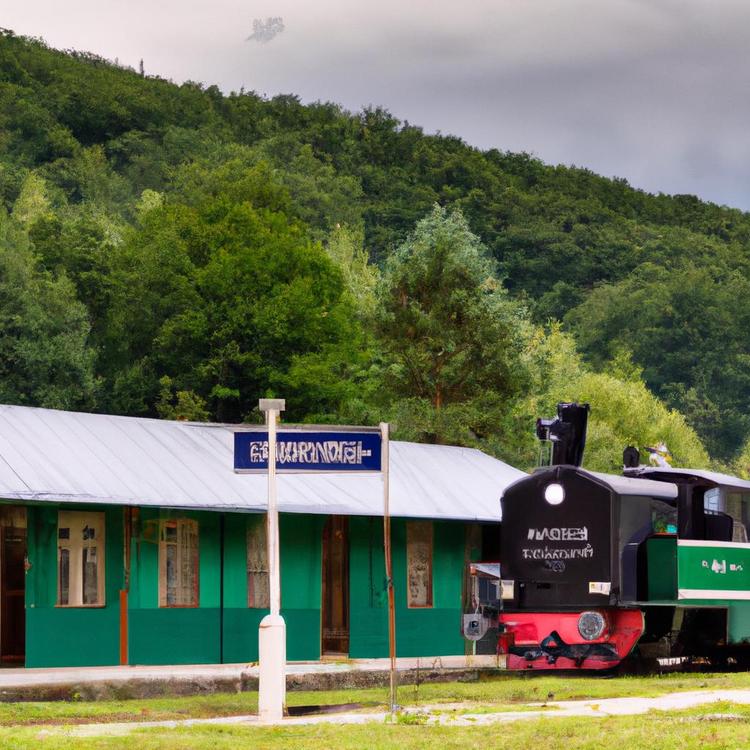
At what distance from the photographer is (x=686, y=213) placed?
131m

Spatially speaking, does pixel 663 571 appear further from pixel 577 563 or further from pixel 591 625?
pixel 591 625

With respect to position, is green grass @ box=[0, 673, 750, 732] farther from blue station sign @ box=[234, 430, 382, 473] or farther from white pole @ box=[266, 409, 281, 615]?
blue station sign @ box=[234, 430, 382, 473]

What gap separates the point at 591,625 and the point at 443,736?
944 centimetres

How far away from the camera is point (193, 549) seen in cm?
2330

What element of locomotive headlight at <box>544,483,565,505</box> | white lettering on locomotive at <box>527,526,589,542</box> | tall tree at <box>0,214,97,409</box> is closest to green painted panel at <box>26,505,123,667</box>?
white lettering on locomotive at <box>527,526,589,542</box>

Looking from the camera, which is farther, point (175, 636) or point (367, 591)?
point (367, 591)

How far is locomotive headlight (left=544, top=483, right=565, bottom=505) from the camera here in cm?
2295

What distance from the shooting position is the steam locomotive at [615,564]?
2212 centimetres

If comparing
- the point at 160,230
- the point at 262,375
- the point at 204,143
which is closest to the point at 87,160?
the point at 204,143

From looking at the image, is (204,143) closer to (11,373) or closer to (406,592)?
(11,373)

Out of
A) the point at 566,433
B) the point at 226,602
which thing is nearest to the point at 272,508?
the point at 226,602

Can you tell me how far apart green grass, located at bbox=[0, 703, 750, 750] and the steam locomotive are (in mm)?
7993

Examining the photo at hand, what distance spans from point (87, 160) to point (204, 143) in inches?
325

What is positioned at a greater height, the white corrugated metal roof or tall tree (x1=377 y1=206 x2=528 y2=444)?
tall tree (x1=377 y1=206 x2=528 y2=444)
